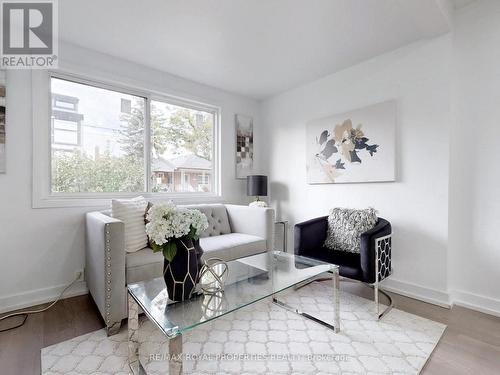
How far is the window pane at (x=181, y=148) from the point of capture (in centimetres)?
298

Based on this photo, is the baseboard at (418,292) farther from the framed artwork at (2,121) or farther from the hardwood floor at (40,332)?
the framed artwork at (2,121)

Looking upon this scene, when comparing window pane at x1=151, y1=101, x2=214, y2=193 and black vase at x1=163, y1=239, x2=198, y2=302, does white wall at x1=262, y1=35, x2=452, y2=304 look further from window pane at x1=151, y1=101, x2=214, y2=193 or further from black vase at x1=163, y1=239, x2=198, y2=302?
black vase at x1=163, y1=239, x2=198, y2=302

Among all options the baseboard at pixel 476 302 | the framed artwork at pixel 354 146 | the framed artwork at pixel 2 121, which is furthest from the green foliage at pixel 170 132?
the baseboard at pixel 476 302

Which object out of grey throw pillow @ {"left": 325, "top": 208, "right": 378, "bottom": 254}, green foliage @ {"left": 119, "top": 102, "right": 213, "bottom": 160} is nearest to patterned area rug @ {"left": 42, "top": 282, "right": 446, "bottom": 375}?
grey throw pillow @ {"left": 325, "top": 208, "right": 378, "bottom": 254}

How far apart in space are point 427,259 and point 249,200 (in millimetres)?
2253

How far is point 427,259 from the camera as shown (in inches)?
88.1

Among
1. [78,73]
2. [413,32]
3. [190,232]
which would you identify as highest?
[413,32]

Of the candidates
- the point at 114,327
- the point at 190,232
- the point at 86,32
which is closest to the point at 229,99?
the point at 86,32

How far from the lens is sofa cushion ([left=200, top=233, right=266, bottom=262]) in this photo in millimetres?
2201

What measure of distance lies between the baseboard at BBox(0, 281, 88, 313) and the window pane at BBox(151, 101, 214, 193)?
1.23 m

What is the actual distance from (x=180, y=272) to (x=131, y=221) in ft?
3.37

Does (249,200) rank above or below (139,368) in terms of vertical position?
above

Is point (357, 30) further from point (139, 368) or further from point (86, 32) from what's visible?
point (139, 368)

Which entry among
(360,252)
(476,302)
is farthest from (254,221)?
(476,302)
